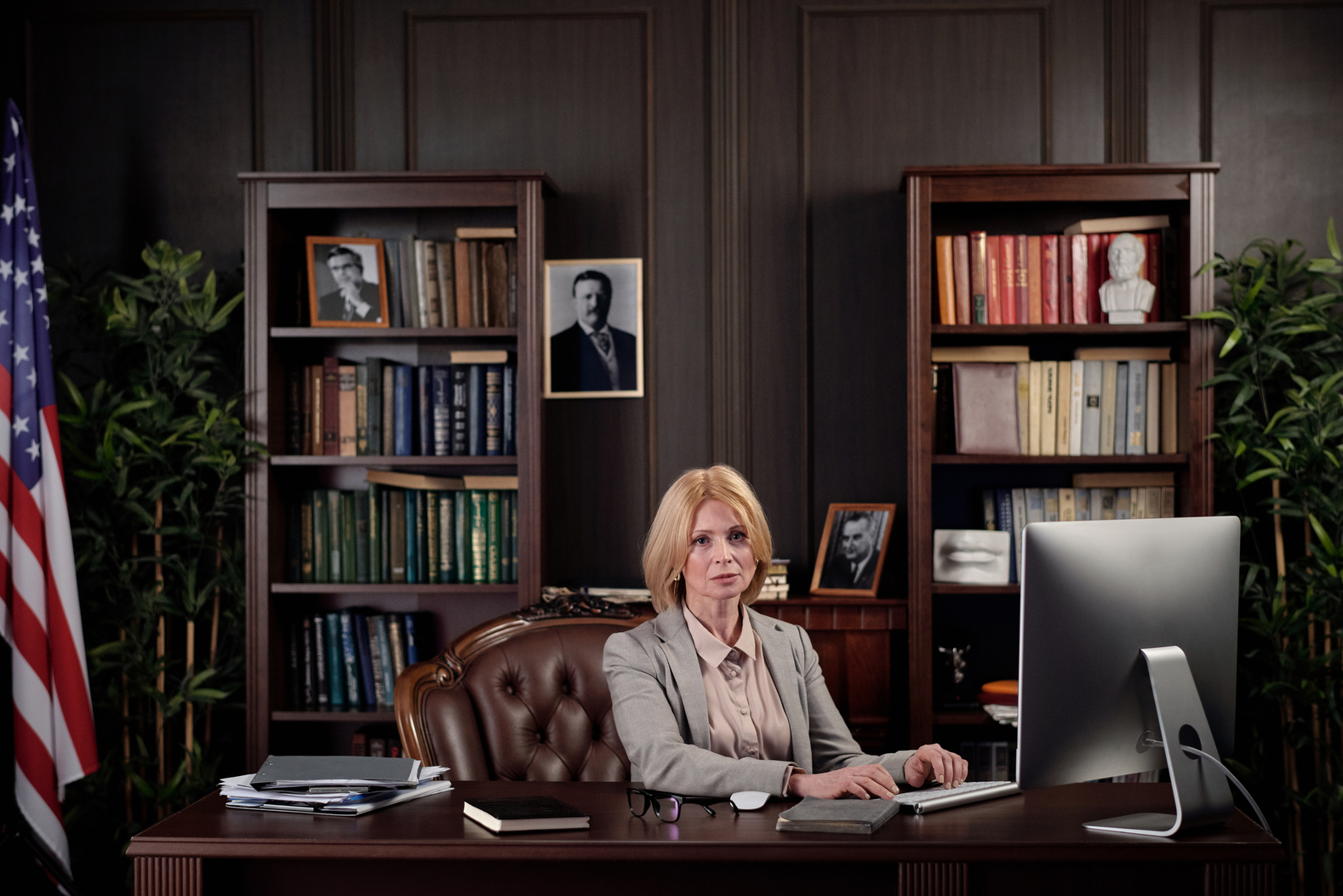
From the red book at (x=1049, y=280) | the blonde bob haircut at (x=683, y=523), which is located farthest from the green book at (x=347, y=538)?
the red book at (x=1049, y=280)

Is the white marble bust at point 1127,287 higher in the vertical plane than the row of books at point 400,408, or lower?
higher

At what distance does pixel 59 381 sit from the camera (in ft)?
11.4

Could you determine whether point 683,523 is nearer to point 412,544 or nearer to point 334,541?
point 412,544

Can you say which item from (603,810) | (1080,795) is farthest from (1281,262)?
(603,810)

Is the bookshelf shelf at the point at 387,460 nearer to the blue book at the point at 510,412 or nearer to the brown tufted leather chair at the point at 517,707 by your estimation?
the blue book at the point at 510,412

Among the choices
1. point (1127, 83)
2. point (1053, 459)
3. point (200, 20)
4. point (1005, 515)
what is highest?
point (200, 20)

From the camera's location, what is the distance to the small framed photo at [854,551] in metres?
3.17

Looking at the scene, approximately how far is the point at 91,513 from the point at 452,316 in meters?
1.18

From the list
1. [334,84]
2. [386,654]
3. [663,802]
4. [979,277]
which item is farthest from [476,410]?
[663,802]

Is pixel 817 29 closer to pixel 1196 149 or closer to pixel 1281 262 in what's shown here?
pixel 1196 149

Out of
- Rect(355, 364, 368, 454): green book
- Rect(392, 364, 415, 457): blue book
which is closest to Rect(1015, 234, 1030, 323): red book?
Rect(392, 364, 415, 457): blue book

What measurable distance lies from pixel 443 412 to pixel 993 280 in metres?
1.67

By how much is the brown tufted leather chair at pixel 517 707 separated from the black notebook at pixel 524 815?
626 millimetres

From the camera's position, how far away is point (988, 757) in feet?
10.4
